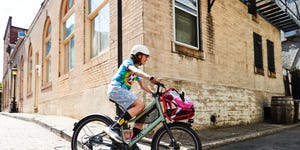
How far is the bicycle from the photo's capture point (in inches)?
146

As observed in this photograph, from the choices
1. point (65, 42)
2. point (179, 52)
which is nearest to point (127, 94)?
point (179, 52)

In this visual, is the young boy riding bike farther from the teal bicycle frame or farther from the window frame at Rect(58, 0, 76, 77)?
the window frame at Rect(58, 0, 76, 77)

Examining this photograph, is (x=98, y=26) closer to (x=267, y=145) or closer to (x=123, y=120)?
(x=123, y=120)

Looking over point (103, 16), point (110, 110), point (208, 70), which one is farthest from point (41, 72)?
point (208, 70)

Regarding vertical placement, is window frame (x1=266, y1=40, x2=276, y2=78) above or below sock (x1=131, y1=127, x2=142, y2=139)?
above

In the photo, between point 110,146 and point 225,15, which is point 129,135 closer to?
point 110,146

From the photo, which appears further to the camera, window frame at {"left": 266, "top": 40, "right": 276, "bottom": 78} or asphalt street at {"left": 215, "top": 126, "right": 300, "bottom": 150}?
window frame at {"left": 266, "top": 40, "right": 276, "bottom": 78}

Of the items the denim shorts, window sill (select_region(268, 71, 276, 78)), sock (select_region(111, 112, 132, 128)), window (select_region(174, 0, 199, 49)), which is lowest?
sock (select_region(111, 112, 132, 128))

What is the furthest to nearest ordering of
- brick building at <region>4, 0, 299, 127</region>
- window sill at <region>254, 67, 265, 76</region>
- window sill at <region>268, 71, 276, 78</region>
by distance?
window sill at <region>268, 71, 276, 78</region> → window sill at <region>254, 67, 265, 76</region> → brick building at <region>4, 0, 299, 127</region>

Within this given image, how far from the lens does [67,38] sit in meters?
11.3

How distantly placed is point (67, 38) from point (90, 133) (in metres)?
8.02

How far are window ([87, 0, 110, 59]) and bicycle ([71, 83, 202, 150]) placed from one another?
14.1ft

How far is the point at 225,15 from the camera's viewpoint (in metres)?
9.16

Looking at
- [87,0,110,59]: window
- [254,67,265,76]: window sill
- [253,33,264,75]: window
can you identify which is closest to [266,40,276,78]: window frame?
[254,67,265,76]: window sill
